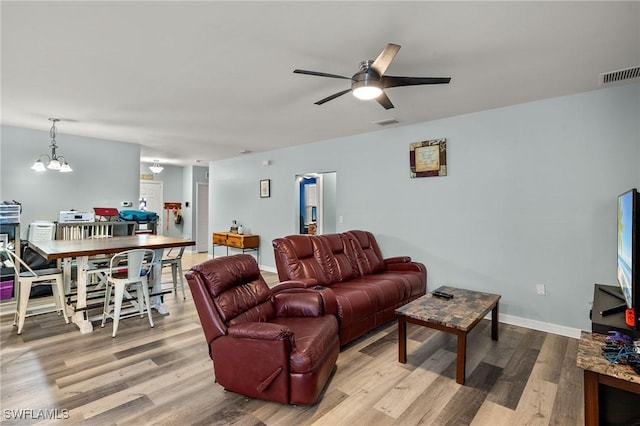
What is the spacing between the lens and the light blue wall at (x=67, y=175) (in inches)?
188

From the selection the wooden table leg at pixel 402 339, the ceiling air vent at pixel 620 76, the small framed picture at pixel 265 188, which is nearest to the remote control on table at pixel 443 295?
the wooden table leg at pixel 402 339

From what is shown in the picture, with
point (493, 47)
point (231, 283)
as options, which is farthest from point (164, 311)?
point (493, 47)

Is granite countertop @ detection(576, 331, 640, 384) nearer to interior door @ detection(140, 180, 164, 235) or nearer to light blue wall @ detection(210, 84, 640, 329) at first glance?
light blue wall @ detection(210, 84, 640, 329)

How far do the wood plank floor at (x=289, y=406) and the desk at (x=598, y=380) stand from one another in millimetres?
468

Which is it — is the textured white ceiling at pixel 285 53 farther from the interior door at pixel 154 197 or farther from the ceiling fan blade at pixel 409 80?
the interior door at pixel 154 197

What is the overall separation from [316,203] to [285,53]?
11.8 feet

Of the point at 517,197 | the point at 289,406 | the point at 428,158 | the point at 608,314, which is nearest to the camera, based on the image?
the point at 608,314

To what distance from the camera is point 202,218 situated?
8992 millimetres

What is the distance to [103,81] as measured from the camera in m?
2.98

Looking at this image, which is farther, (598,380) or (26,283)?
(26,283)

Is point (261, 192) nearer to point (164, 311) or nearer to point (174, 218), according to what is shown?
point (164, 311)

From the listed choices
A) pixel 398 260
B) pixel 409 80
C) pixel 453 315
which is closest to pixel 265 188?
pixel 398 260

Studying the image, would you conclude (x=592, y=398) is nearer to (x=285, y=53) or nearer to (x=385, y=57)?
(x=385, y=57)

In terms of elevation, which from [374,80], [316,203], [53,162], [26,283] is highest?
[374,80]
